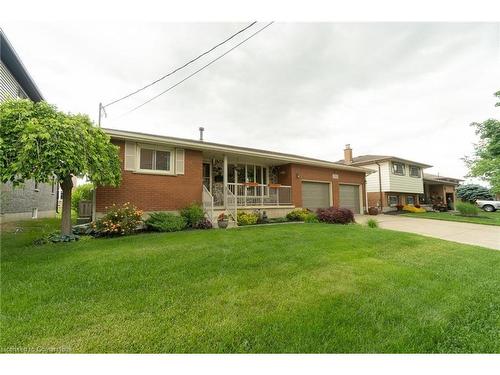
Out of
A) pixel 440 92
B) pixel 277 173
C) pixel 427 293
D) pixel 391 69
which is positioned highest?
pixel 391 69

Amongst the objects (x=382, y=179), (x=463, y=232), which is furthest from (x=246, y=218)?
(x=382, y=179)

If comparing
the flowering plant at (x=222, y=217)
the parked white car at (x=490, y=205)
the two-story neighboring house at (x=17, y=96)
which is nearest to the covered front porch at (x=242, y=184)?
the flowering plant at (x=222, y=217)

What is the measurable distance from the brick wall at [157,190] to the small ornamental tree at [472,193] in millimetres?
37365

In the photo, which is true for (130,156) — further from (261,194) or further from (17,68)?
(261,194)

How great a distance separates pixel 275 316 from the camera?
264 cm

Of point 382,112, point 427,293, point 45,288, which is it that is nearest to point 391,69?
point 382,112

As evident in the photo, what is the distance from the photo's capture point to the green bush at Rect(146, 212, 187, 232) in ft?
27.1

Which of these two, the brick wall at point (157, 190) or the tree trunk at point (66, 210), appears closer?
the tree trunk at point (66, 210)

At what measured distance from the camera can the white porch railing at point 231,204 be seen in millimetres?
10641

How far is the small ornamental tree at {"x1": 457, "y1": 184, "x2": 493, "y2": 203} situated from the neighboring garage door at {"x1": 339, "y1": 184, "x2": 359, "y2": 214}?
24265mm

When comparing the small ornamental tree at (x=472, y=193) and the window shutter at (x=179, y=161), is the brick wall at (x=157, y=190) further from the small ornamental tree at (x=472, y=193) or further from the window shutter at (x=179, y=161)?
the small ornamental tree at (x=472, y=193)

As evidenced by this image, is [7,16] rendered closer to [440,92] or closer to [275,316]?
[275,316]

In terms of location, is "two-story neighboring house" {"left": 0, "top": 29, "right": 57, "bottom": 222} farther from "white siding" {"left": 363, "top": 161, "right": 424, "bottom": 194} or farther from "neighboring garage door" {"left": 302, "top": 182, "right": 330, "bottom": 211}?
"white siding" {"left": 363, "top": 161, "right": 424, "bottom": 194}

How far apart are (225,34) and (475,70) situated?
6.90 m
